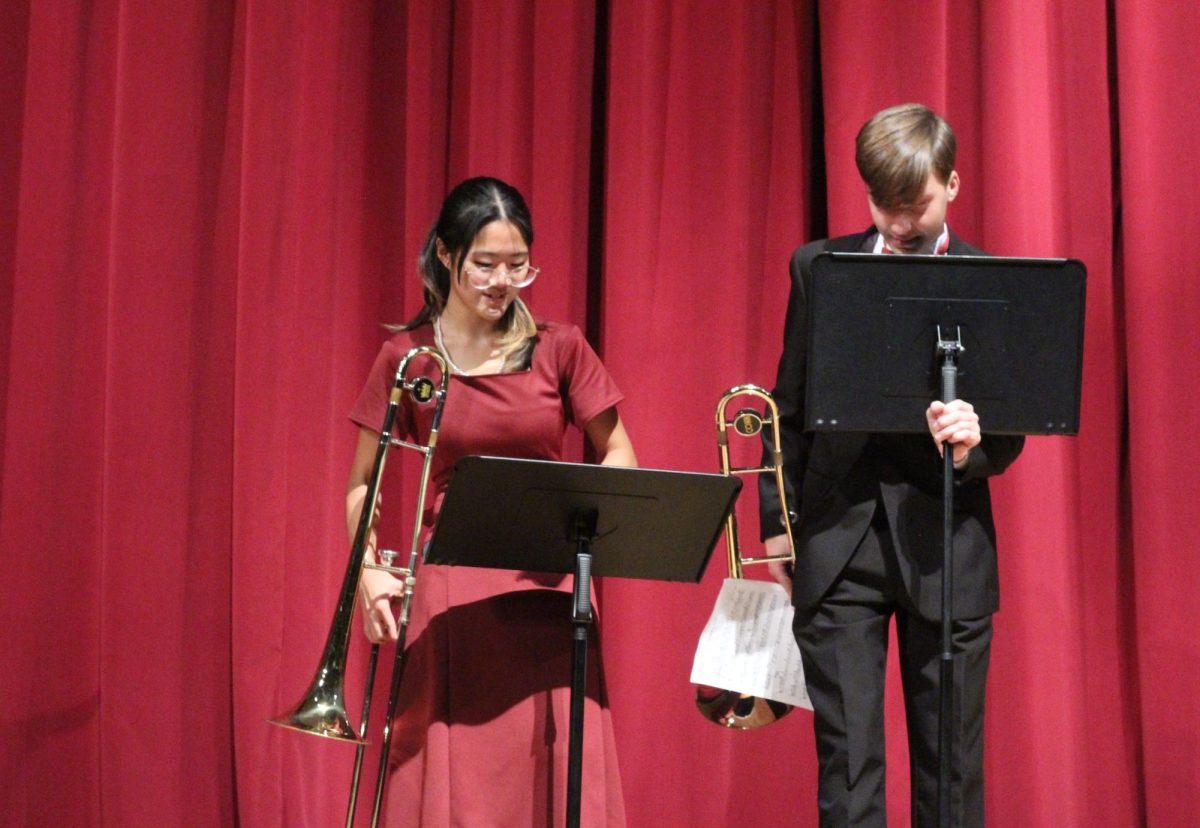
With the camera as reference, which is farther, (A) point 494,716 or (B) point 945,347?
(A) point 494,716

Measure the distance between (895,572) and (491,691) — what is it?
758mm

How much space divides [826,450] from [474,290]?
748mm

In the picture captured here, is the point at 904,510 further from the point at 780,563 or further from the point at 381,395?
the point at 381,395

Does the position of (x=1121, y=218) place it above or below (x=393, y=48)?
below

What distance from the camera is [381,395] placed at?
8.66 ft

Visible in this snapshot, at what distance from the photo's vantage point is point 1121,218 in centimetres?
327

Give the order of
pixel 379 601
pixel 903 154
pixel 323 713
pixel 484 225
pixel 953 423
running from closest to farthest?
1. pixel 953 423
2. pixel 903 154
3. pixel 323 713
4. pixel 379 601
5. pixel 484 225

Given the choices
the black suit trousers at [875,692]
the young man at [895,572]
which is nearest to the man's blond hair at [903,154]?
the young man at [895,572]

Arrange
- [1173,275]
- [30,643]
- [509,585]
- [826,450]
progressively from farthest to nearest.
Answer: [30,643], [1173,275], [509,585], [826,450]

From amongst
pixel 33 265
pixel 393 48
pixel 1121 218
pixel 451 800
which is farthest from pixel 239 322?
pixel 1121 218

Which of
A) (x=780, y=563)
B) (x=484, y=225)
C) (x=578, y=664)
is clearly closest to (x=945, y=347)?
(x=780, y=563)

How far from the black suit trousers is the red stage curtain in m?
1.03

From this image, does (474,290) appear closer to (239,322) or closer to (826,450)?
(826,450)

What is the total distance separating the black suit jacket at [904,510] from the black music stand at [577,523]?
0.18 m
